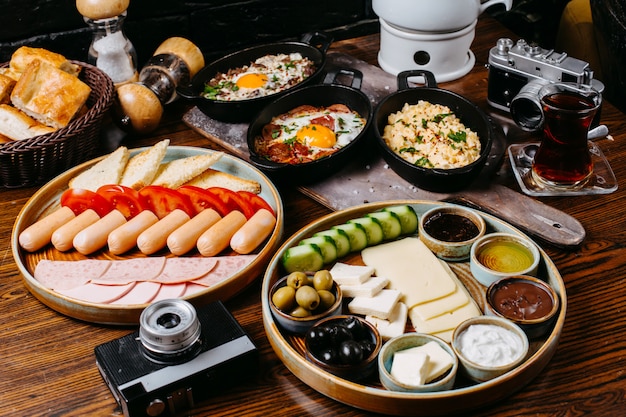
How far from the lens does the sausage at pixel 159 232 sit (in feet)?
7.18

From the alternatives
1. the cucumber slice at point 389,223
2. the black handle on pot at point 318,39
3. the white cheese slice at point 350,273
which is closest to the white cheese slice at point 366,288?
the white cheese slice at point 350,273

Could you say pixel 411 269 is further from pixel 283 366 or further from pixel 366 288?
pixel 283 366

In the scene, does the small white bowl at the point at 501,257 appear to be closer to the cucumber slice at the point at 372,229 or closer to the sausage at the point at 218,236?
the cucumber slice at the point at 372,229

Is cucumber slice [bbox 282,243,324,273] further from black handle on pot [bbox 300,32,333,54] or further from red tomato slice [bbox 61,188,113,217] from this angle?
black handle on pot [bbox 300,32,333,54]

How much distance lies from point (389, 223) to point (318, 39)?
132 centimetres

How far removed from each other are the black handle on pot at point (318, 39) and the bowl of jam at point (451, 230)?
107cm

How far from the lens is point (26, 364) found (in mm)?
1905

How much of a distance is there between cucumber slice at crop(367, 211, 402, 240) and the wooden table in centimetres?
28

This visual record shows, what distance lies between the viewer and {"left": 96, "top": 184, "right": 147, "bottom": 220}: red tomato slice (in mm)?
2328

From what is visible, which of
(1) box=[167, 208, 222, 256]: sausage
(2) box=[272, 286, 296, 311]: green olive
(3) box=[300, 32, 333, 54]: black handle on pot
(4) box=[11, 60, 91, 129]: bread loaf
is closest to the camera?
(2) box=[272, 286, 296, 311]: green olive

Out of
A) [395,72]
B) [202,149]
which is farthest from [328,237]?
[395,72]

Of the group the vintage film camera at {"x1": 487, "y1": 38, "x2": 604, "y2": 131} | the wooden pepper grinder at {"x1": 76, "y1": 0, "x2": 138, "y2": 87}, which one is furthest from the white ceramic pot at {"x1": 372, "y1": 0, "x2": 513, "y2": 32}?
the wooden pepper grinder at {"x1": 76, "y1": 0, "x2": 138, "y2": 87}

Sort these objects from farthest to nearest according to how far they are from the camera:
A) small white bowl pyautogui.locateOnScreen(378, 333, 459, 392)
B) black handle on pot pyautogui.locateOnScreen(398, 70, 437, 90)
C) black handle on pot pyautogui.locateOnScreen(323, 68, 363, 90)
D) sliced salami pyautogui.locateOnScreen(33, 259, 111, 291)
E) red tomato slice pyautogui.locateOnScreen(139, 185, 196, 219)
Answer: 1. black handle on pot pyautogui.locateOnScreen(323, 68, 363, 90)
2. black handle on pot pyautogui.locateOnScreen(398, 70, 437, 90)
3. red tomato slice pyautogui.locateOnScreen(139, 185, 196, 219)
4. sliced salami pyautogui.locateOnScreen(33, 259, 111, 291)
5. small white bowl pyautogui.locateOnScreen(378, 333, 459, 392)

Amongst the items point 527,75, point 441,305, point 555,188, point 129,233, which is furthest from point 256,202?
point 527,75
